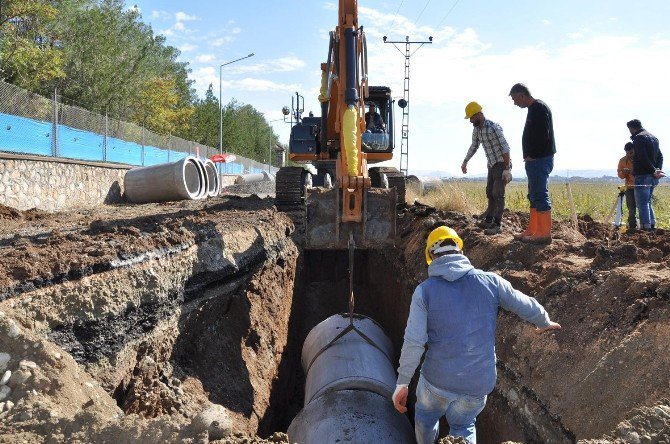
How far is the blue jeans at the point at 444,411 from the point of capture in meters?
3.62

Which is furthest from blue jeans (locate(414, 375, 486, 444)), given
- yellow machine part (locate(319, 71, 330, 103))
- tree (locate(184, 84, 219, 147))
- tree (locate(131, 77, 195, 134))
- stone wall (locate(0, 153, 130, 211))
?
tree (locate(184, 84, 219, 147))

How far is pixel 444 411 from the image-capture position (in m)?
3.76

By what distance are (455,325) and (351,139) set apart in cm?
350

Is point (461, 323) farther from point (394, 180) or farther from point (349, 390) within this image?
point (394, 180)

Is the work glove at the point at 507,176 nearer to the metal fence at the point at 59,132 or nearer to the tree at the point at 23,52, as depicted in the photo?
the metal fence at the point at 59,132

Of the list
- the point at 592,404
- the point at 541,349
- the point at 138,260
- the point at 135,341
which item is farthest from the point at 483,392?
the point at 138,260

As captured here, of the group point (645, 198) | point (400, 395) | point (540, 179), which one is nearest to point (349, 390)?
point (400, 395)

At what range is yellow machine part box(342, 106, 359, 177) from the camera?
6.46 meters

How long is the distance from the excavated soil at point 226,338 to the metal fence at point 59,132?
16.1 feet

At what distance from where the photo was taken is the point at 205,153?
33.4 metres

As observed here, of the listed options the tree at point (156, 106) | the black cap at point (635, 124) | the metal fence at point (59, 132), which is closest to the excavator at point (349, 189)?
the black cap at point (635, 124)

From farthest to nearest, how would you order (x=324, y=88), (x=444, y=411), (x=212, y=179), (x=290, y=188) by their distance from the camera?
(x=212, y=179)
(x=290, y=188)
(x=324, y=88)
(x=444, y=411)

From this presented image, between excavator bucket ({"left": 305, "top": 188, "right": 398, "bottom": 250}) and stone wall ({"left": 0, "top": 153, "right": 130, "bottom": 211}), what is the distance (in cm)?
703

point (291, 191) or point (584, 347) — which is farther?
point (291, 191)
